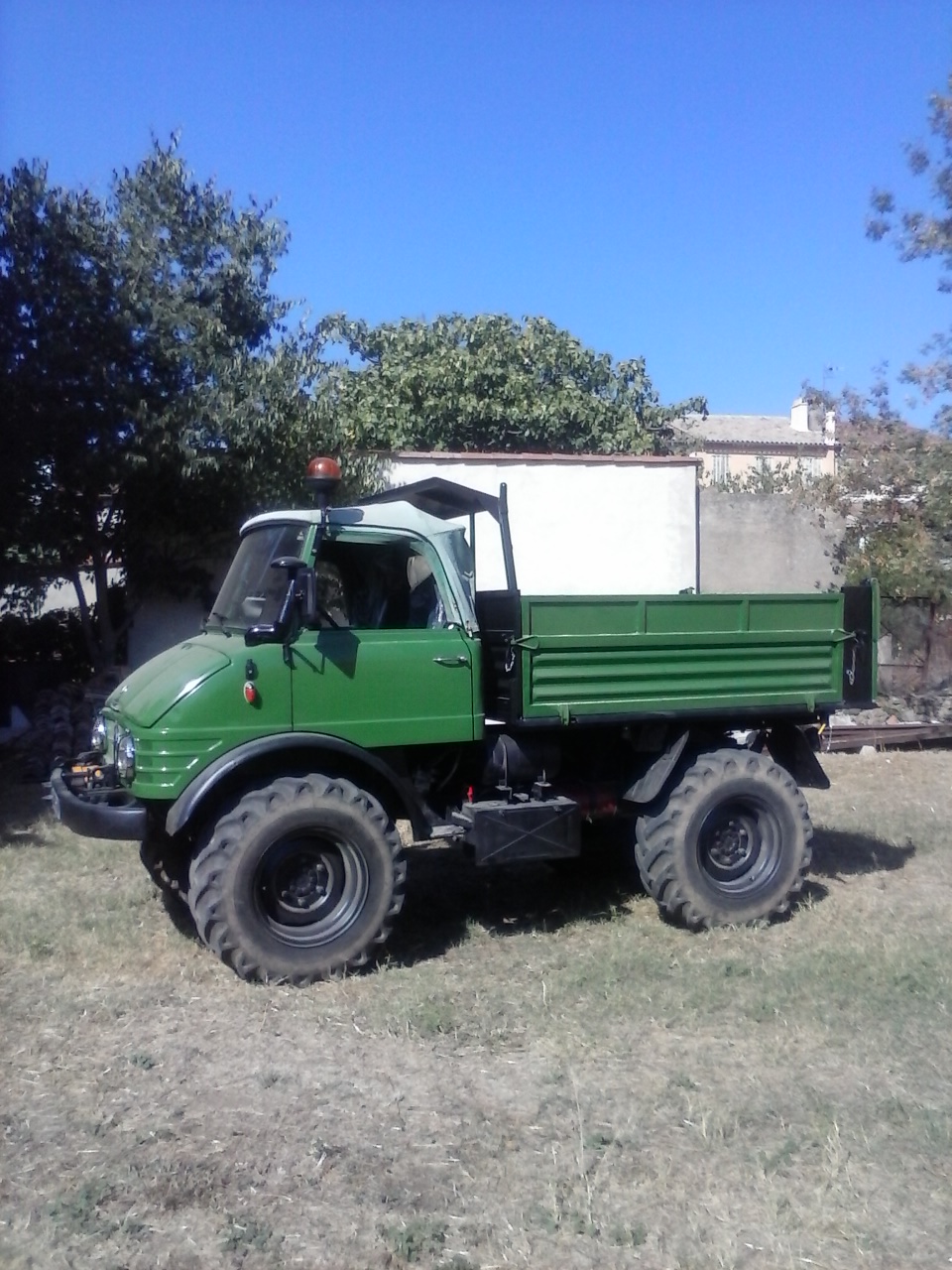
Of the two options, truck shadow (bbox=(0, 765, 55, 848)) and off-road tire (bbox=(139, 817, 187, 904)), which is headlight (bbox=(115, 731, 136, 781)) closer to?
off-road tire (bbox=(139, 817, 187, 904))

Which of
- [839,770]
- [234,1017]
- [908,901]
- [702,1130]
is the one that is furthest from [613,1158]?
[839,770]

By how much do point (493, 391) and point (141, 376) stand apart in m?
11.2

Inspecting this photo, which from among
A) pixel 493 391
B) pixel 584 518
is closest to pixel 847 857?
pixel 584 518

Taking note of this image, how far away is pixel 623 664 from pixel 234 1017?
282 cm

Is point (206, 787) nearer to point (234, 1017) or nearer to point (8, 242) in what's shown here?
point (234, 1017)

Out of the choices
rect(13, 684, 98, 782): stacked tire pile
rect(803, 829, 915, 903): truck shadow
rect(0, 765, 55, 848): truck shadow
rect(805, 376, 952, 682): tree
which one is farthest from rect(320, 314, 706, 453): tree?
rect(803, 829, 915, 903): truck shadow

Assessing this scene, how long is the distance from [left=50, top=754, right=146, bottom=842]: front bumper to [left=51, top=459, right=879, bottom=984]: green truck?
0.02 meters

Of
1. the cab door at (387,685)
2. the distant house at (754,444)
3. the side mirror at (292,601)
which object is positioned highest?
the distant house at (754,444)

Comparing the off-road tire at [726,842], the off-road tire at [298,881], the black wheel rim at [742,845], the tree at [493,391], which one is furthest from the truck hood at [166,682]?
the tree at [493,391]

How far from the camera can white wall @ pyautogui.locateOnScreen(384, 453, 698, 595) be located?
14352mm

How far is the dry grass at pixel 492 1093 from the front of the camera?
372 cm

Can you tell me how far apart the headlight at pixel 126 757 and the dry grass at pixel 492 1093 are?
3.37 feet

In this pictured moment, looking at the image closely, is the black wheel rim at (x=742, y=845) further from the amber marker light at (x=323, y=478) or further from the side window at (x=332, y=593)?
the amber marker light at (x=323, y=478)

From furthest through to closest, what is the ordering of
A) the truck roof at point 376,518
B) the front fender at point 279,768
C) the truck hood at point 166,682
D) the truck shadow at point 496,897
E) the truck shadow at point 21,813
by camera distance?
the truck shadow at point 21,813
the truck shadow at point 496,897
the truck roof at point 376,518
the truck hood at point 166,682
the front fender at point 279,768
